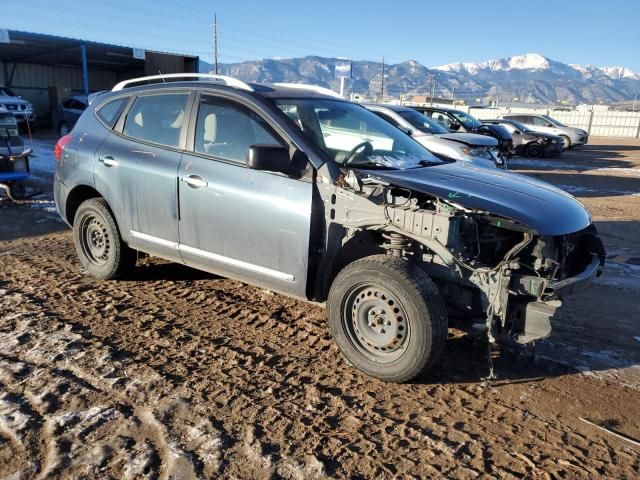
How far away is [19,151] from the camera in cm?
884

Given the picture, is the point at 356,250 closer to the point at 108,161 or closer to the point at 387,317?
the point at 387,317

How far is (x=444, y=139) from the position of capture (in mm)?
10188

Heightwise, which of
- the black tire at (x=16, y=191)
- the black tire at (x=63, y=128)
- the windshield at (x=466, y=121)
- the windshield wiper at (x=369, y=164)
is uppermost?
the windshield at (x=466, y=121)

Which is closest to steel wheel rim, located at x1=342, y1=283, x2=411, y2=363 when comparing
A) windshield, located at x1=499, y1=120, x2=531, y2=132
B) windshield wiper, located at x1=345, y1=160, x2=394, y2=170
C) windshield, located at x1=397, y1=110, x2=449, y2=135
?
windshield wiper, located at x1=345, y1=160, x2=394, y2=170

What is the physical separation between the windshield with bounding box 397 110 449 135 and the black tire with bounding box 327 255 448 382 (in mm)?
8009

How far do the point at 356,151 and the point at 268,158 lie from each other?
2.60ft

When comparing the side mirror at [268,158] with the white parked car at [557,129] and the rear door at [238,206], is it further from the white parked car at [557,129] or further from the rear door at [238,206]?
the white parked car at [557,129]

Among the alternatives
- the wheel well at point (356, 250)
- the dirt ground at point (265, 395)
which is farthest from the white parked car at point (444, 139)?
the wheel well at point (356, 250)

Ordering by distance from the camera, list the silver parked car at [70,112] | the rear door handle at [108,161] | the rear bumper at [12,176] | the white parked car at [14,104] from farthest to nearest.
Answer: the white parked car at [14,104], the silver parked car at [70,112], the rear bumper at [12,176], the rear door handle at [108,161]

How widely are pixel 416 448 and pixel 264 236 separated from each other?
5.95 ft

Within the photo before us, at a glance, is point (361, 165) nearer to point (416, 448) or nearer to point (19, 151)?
point (416, 448)

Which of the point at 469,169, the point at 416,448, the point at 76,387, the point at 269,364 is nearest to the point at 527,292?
the point at 416,448

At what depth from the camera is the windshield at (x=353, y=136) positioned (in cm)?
402

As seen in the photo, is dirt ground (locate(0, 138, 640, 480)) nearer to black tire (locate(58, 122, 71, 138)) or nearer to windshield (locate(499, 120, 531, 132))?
black tire (locate(58, 122, 71, 138))
